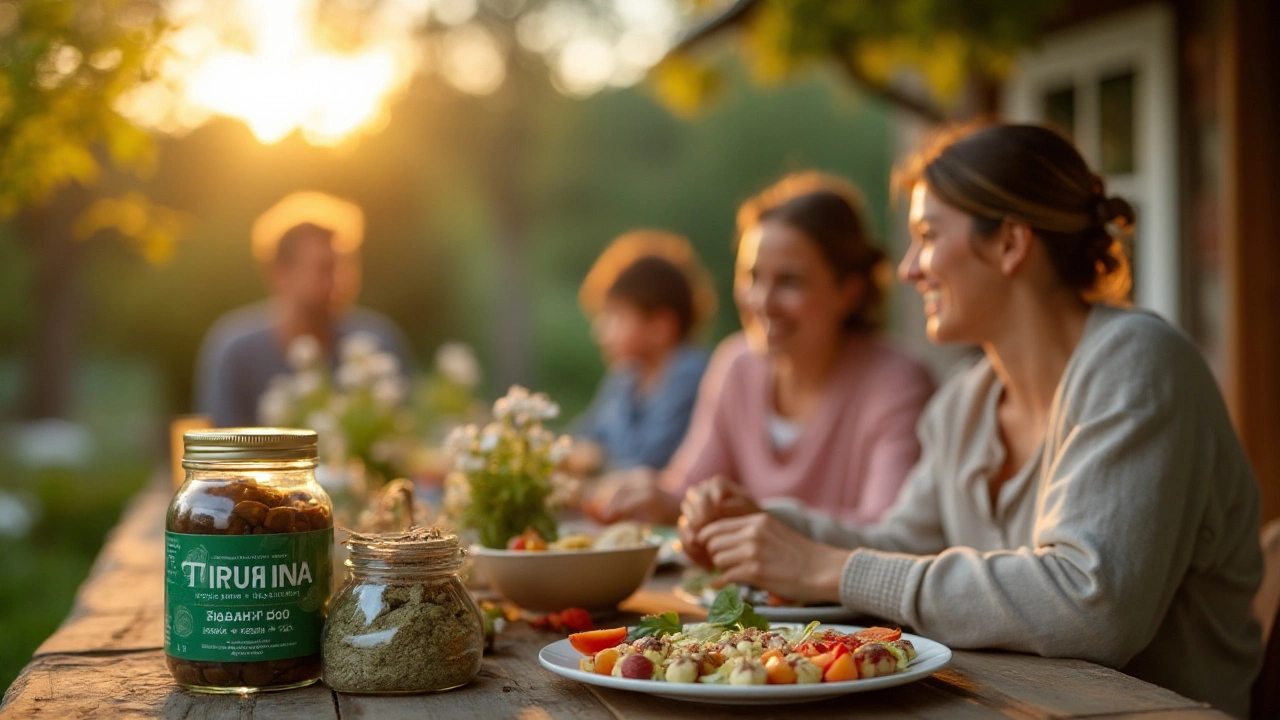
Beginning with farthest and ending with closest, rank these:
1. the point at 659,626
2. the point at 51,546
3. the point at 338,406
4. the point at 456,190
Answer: the point at 456,190
the point at 51,546
the point at 338,406
the point at 659,626

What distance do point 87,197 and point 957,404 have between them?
1278cm

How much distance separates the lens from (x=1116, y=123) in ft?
17.2

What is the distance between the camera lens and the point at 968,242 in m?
2.05

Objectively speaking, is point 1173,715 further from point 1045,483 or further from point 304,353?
point 304,353

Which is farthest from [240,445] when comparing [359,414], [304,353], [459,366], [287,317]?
[287,317]

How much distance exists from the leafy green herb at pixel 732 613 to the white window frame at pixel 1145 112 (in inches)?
140

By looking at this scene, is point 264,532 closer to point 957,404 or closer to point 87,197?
point 957,404

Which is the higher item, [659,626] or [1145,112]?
[1145,112]

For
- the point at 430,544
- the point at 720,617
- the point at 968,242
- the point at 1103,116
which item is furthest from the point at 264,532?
the point at 1103,116

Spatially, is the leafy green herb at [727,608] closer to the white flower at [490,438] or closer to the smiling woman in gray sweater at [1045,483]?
the smiling woman in gray sweater at [1045,483]

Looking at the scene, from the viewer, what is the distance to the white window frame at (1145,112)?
16.1 ft

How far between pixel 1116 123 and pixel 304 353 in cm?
349

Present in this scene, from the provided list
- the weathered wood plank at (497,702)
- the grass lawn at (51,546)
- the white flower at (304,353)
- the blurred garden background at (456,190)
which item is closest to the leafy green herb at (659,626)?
the weathered wood plank at (497,702)

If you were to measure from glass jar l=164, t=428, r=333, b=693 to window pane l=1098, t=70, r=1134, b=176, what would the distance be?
4533 mm
